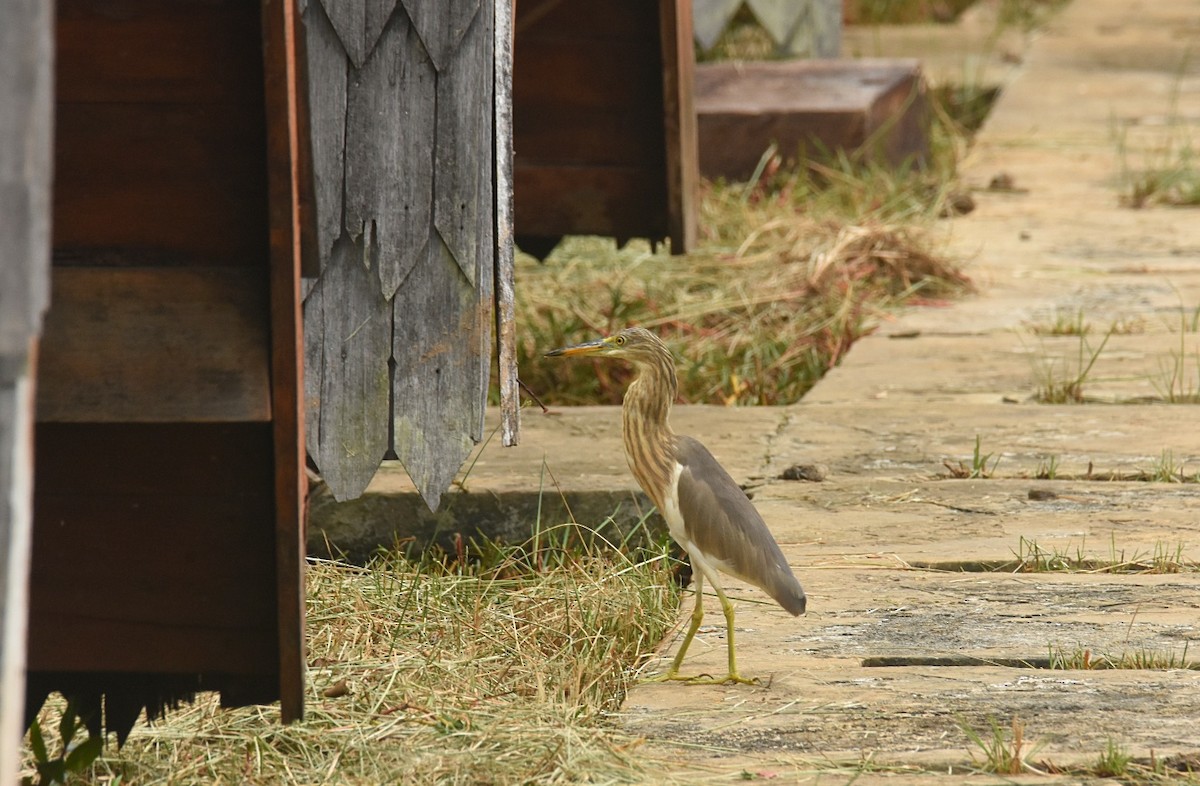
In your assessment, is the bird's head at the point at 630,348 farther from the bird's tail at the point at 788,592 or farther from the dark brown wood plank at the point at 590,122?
the dark brown wood plank at the point at 590,122

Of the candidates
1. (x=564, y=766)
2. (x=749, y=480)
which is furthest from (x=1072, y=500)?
(x=564, y=766)

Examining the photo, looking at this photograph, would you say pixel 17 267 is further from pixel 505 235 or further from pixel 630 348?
pixel 505 235

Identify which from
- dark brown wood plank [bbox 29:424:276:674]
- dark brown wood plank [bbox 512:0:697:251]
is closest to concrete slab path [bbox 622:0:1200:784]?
dark brown wood plank [bbox 29:424:276:674]

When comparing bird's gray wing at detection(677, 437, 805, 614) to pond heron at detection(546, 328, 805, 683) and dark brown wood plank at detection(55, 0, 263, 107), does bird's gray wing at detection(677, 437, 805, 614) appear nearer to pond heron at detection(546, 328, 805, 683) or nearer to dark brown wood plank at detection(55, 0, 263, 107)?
pond heron at detection(546, 328, 805, 683)

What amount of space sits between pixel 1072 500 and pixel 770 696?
4.51ft

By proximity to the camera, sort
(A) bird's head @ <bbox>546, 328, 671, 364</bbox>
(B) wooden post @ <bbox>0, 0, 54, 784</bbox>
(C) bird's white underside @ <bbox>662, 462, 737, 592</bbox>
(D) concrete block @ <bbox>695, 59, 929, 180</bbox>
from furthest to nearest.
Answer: (D) concrete block @ <bbox>695, 59, 929, 180</bbox>
(A) bird's head @ <bbox>546, 328, 671, 364</bbox>
(C) bird's white underside @ <bbox>662, 462, 737, 592</bbox>
(B) wooden post @ <bbox>0, 0, 54, 784</bbox>

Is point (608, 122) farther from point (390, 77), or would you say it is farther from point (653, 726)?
point (653, 726)

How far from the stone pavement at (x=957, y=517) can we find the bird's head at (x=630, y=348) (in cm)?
53

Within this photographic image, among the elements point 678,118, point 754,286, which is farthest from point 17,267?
point 754,286

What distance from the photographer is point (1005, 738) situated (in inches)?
105

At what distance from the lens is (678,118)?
16.2ft

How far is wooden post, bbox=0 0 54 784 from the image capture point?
4.98 feet

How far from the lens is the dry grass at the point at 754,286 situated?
5762 millimetres

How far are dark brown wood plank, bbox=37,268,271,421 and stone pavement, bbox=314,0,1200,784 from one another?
85 cm
